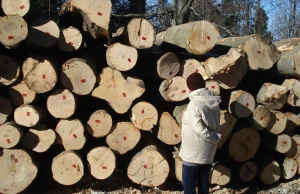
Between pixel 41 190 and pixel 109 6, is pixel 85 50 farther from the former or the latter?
pixel 41 190

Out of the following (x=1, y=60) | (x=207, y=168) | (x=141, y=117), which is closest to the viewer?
(x=207, y=168)

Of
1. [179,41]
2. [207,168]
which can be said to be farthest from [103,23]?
[207,168]

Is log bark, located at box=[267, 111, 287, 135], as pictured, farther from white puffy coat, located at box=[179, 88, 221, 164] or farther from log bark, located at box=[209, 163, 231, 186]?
white puffy coat, located at box=[179, 88, 221, 164]

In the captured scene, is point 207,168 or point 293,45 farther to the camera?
point 293,45

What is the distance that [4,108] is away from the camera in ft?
15.9

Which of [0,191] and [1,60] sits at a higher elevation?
[1,60]

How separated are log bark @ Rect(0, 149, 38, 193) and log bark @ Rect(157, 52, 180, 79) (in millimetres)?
1977

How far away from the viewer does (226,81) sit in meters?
5.12

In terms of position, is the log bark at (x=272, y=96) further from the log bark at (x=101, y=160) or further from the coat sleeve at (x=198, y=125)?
the log bark at (x=101, y=160)

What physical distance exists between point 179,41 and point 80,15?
1.35 metres

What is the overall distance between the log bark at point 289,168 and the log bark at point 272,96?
0.85 m

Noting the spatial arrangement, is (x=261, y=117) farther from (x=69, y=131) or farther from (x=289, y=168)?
(x=69, y=131)

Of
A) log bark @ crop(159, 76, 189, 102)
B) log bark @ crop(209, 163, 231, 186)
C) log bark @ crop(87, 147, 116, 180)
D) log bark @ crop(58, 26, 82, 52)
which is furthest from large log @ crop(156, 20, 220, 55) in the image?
log bark @ crop(87, 147, 116, 180)

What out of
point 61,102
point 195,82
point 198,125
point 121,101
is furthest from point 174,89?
point 61,102
